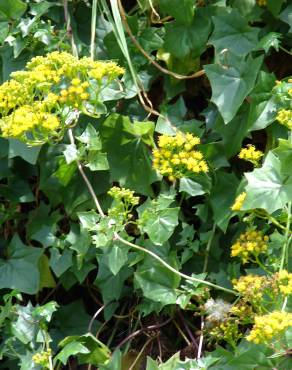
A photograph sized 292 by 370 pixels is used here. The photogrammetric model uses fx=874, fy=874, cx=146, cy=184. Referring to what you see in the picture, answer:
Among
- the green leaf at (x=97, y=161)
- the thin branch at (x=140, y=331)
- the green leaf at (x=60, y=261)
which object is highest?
the green leaf at (x=97, y=161)

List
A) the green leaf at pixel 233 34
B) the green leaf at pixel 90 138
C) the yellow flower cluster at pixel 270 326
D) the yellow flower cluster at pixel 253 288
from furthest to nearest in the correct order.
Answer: the green leaf at pixel 233 34
the green leaf at pixel 90 138
the yellow flower cluster at pixel 253 288
the yellow flower cluster at pixel 270 326

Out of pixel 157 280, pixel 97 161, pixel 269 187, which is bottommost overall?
pixel 157 280

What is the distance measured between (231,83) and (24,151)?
1.74 ft

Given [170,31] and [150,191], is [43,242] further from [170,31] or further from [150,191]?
[170,31]

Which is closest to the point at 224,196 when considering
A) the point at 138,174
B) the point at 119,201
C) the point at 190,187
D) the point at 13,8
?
the point at 190,187

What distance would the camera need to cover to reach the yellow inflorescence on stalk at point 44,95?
1771 mm

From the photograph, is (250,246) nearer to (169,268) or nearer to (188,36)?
(169,268)

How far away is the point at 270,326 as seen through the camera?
1.47 m

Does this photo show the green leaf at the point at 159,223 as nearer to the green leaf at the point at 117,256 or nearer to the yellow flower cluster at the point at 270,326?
the green leaf at the point at 117,256

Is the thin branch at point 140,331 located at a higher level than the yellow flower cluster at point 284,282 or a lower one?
lower

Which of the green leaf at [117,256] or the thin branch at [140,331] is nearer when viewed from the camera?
the green leaf at [117,256]

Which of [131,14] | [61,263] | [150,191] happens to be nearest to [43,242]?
[61,263]

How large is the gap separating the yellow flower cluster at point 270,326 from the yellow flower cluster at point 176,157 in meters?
0.47

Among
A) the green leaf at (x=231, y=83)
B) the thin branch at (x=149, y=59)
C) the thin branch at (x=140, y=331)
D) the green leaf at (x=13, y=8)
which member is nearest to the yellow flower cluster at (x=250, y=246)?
the green leaf at (x=231, y=83)
